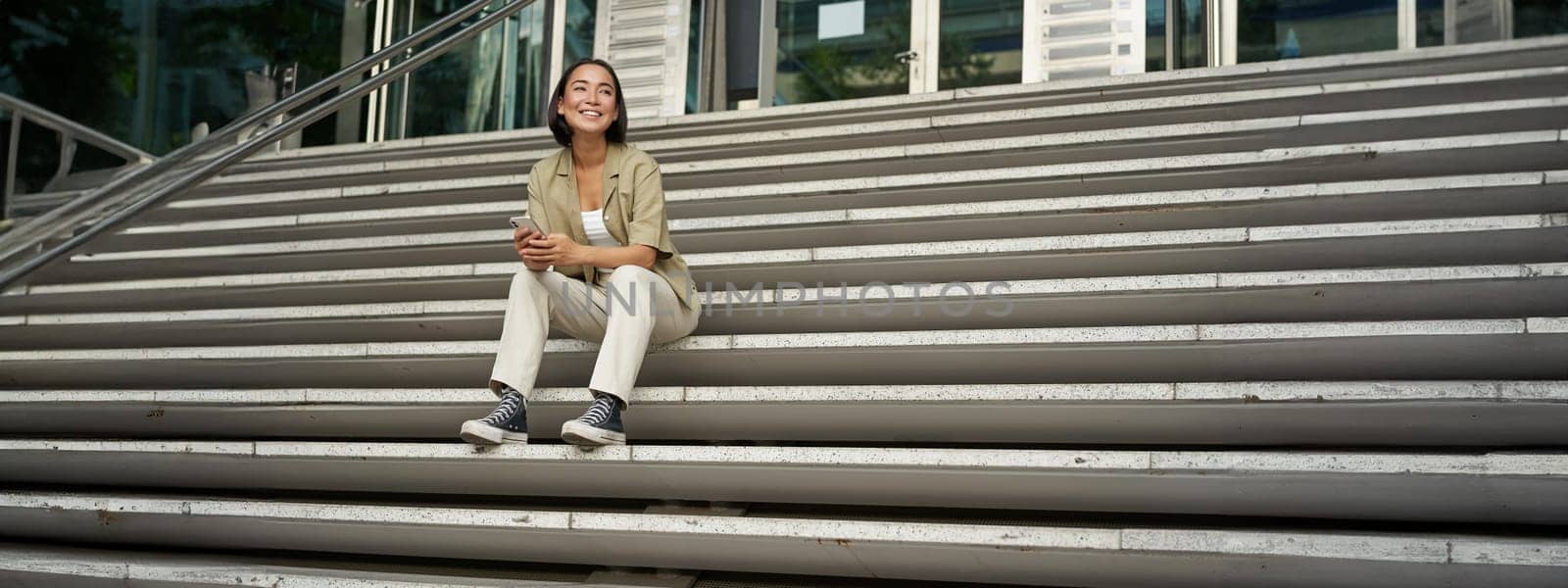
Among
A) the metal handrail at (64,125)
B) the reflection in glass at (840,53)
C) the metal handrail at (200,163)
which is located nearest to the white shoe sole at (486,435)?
the metal handrail at (200,163)

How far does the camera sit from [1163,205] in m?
3.40

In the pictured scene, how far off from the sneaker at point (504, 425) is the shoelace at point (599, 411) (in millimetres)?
169

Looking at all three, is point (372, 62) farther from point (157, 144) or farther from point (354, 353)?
point (157, 144)

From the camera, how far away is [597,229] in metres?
2.97

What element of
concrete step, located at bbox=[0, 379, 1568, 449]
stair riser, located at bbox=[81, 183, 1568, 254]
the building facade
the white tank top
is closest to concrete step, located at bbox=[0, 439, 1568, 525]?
concrete step, located at bbox=[0, 379, 1568, 449]

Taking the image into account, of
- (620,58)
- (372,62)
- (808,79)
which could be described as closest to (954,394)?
(372,62)

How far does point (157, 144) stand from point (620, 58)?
272 cm

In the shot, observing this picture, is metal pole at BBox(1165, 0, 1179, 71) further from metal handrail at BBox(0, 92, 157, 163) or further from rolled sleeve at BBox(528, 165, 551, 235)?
metal handrail at BBox(0, 92, 157, 163)

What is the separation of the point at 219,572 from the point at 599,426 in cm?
79

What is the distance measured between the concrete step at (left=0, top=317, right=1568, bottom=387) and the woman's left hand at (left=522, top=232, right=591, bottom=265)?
0.32 metres

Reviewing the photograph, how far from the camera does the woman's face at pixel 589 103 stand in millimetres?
2971

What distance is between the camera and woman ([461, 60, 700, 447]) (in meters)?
2.62

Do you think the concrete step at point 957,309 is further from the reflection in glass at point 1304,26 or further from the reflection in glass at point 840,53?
the reflection in glass at point 840,53

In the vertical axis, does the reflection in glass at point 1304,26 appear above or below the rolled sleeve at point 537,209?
above
